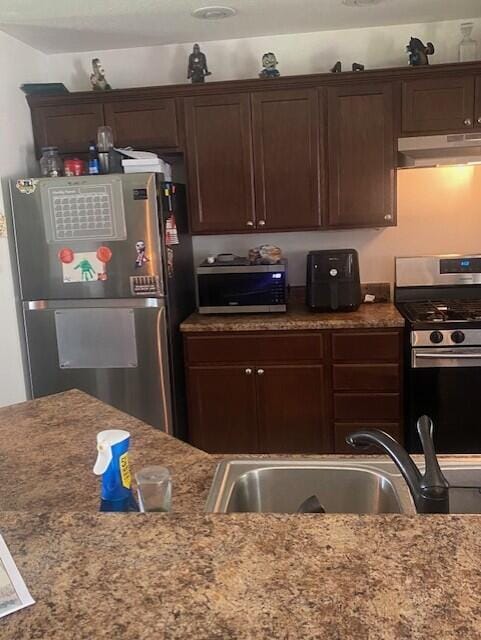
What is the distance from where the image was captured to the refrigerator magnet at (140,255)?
3035 millimetres

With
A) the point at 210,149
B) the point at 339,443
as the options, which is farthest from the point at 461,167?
the point at 339,443

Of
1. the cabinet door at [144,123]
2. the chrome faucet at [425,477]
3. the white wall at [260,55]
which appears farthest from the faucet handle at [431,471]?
the white wall at [260,55]

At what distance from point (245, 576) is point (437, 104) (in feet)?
9.66

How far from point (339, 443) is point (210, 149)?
67.8 inches

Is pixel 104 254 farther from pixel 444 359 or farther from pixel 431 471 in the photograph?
pixel 431 471

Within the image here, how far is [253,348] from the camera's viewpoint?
3.21 meters

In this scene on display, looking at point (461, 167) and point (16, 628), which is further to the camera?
point (461, 167)

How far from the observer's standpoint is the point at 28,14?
293 cm

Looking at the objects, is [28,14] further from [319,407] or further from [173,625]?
[173,625]

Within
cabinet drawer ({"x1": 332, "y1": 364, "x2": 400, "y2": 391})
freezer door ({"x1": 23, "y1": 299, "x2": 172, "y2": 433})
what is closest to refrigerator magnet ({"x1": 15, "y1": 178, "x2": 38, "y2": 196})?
freezer door ({"x1": 23, "y1": 299, "x2": 172, "y2": 433})

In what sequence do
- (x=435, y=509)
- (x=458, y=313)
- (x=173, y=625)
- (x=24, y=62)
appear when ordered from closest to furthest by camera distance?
(x=173, y=625) → (x=435, y=509) → (x=458, y=313) → (x=24, y=62)

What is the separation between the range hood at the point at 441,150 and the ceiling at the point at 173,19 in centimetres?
66

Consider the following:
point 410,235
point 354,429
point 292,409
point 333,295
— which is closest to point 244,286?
point 333,295

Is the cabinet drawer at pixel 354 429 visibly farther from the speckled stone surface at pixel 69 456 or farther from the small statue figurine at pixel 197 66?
the small statue figurine at pixel 197 66
